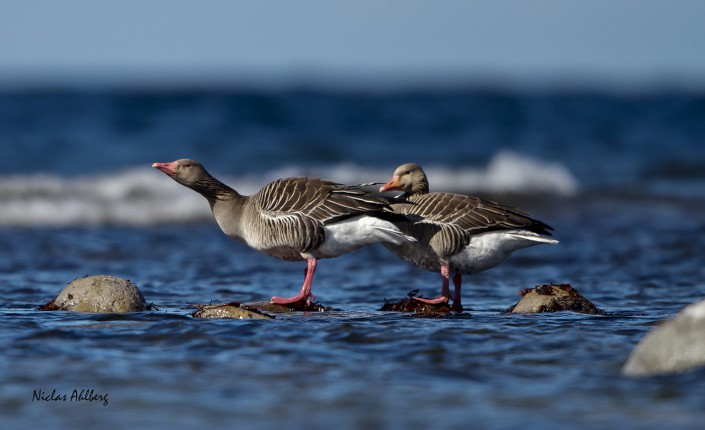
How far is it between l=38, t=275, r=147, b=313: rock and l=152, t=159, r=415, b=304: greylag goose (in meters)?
1.42

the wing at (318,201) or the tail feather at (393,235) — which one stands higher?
the wing at (318,201)

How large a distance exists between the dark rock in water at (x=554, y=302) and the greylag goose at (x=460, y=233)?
48cm

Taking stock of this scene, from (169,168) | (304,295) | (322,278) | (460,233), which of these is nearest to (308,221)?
(304,295)

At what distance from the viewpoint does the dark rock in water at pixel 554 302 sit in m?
10.1

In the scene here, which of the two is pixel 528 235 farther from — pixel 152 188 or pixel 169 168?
pixel 152 188

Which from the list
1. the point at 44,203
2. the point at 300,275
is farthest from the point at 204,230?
the point at 300,275

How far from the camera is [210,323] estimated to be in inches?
351

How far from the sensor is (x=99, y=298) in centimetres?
970

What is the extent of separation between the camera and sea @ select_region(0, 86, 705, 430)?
6527 millimetres

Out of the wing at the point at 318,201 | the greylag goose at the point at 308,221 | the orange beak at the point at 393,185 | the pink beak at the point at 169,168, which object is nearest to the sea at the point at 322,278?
the greylag goose at the point at 308,221

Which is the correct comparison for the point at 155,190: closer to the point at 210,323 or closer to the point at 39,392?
the point at 210,323

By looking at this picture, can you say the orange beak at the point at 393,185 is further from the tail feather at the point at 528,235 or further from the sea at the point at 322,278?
the tail feather at the point at 528,235

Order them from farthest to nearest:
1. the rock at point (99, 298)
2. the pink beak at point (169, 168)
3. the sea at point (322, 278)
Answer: the pink beak at point (169, 168) < the rock at point (99, 298) < the sea at point (322, 278)

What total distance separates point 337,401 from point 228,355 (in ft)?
4.78
